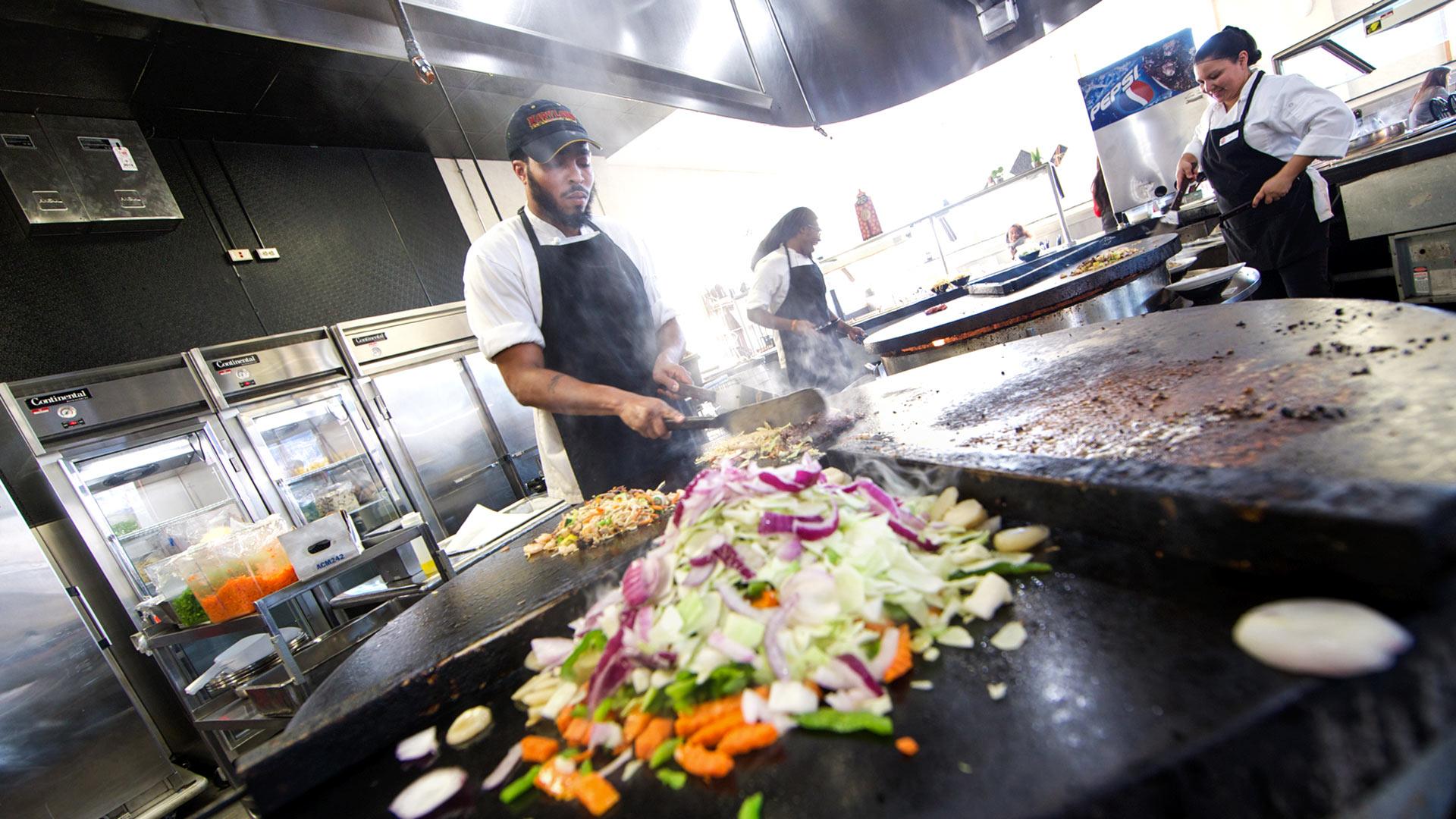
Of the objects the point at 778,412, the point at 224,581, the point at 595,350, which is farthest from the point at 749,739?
the point at 224,581

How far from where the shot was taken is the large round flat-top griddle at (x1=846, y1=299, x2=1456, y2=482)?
710mm

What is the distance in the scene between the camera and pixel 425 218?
654cm

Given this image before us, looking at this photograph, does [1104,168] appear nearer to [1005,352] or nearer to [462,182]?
[1005,352]

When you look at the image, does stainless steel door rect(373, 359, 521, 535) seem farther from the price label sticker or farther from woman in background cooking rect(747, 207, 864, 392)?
woman in background cooking rect(747, 207, 864, 392)

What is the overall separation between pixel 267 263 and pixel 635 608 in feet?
20.1

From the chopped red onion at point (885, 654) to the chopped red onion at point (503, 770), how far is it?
0.63 metres

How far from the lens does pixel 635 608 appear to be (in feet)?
3.41

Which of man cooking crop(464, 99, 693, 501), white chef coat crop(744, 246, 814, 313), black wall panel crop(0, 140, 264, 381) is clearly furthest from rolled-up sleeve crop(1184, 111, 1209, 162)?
black wall panel crop(0, 140, 264, 381)

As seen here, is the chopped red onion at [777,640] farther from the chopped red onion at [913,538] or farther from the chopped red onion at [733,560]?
the chopped red onion at [913,538]

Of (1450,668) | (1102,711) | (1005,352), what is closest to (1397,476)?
(1450,668)

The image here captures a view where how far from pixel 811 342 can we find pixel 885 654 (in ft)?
15.2

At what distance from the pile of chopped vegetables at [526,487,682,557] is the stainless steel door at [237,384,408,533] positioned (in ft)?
13.4

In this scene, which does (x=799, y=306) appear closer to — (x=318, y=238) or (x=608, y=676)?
(x=608, y=676)

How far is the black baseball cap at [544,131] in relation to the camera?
2404 mm
